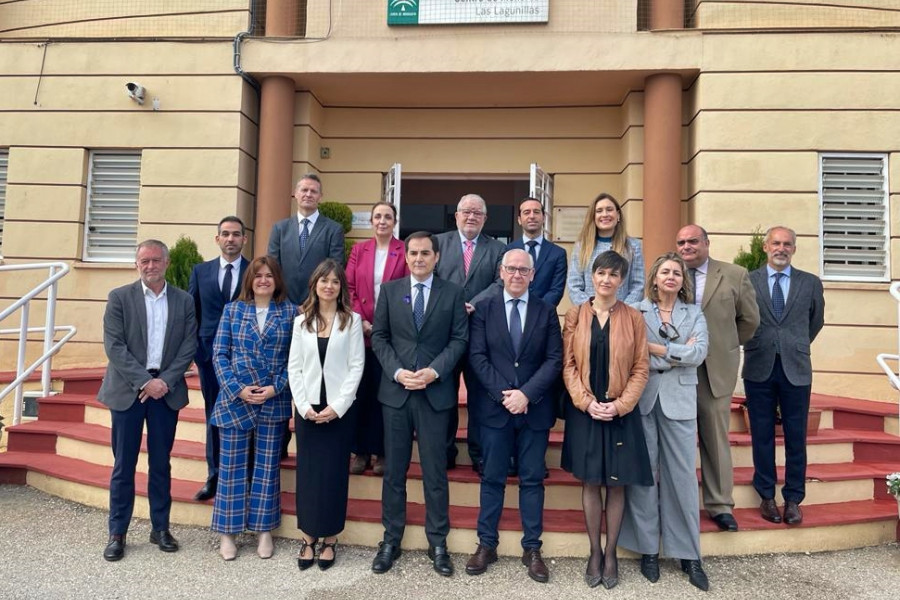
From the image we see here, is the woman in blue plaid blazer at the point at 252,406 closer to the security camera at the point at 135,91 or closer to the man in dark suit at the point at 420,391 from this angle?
the man in dark suit at the point at 420,391

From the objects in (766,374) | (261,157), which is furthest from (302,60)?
(766,374)

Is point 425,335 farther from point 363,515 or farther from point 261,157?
point 261,157

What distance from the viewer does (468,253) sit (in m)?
4.24

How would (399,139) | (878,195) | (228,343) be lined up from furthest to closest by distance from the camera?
1. (399,139)
2. (878,195)
3. (228,343)

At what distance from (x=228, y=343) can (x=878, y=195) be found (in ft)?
23.7

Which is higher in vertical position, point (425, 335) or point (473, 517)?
point (425, 335)

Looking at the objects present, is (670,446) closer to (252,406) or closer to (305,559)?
(305,559)

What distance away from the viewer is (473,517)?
3934 millimetres

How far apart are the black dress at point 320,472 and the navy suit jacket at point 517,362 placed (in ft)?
2.98

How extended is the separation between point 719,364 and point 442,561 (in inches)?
84.8

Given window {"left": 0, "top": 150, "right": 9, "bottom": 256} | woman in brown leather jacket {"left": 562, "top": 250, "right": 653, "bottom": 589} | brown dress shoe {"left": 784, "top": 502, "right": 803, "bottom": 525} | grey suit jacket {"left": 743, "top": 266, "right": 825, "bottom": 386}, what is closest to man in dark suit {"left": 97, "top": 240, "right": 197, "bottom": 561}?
woman in brown leather jacket {"left": 562, "top": 250, "right": 653, "bottom": 589}

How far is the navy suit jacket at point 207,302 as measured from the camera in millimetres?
4160

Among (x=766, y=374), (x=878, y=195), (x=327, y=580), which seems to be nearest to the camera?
(x=327, y=580)

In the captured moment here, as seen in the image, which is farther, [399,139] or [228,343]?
[399,139]
